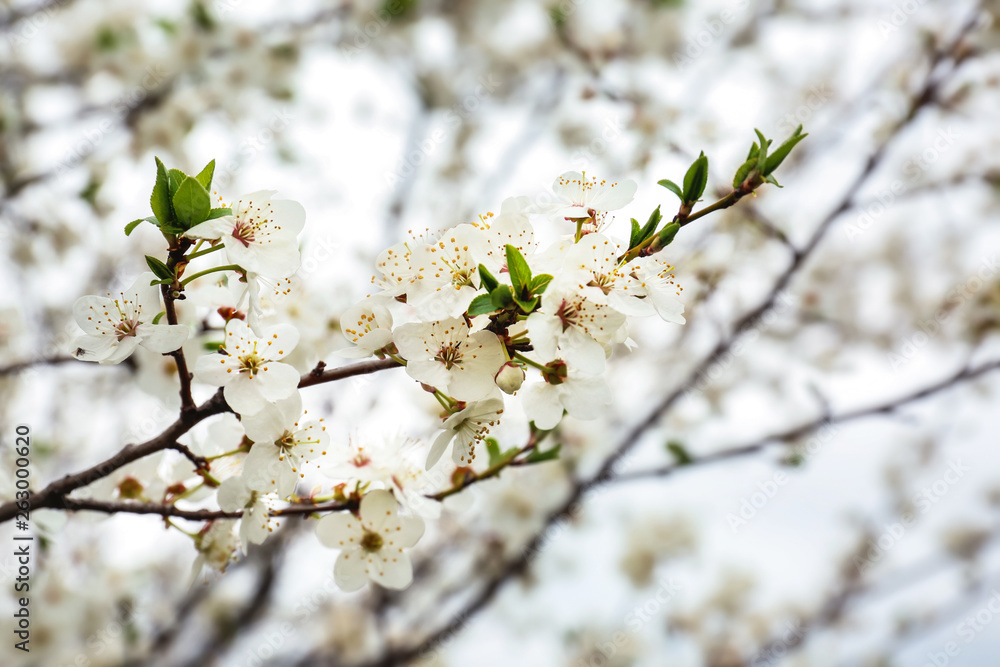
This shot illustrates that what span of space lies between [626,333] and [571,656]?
3675mm

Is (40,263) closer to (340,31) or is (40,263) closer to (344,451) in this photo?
(340,31)

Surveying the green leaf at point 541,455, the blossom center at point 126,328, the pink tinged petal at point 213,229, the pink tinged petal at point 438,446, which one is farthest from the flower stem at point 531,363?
the blossom center at point 126,328

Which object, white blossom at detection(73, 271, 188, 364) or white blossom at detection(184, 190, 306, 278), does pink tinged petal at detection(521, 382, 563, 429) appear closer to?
white blossom at detection(184, 190, 306, 278)

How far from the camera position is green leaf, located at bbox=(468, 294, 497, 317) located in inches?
26.9

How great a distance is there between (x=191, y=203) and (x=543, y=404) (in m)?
0.45

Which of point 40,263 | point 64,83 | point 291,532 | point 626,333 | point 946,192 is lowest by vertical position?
point 626,333

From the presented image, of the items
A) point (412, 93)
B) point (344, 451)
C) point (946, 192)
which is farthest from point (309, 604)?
point (946, 192)

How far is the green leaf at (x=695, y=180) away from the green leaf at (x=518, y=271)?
0.75 feet

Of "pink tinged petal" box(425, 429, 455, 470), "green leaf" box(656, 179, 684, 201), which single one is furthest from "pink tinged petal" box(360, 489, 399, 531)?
"green leaf" box(656, 179, 684, 201)

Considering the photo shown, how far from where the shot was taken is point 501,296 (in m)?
0.68

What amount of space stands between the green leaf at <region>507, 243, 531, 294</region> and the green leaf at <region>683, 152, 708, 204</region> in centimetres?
23

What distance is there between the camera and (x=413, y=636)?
115 inches

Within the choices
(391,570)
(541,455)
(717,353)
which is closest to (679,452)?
(717,353)

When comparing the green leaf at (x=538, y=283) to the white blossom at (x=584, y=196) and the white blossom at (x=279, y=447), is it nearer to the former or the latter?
the white blossom at (x=584, y=196)
